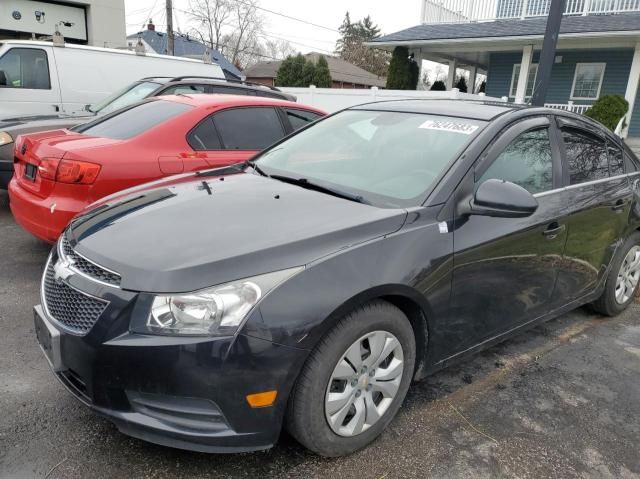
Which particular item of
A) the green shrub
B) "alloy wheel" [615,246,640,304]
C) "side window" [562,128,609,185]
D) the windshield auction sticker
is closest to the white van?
the windshield auction sticker

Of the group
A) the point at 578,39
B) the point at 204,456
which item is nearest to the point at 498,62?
the point at 578,39

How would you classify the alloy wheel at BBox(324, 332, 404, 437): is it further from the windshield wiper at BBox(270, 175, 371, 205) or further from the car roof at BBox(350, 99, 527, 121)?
the car roof at BBox(350, 99, 527, 121)

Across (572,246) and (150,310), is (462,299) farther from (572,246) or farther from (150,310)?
(150,310)

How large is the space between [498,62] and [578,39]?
380 cm

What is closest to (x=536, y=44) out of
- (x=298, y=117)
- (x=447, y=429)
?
(x=298, y=117)

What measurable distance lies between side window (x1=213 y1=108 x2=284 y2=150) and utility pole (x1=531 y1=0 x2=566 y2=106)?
10.4 feet

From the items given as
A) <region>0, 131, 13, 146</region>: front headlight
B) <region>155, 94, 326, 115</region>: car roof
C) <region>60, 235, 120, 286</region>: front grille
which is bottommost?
<region>60, 235, 120, 286</region>: front grille

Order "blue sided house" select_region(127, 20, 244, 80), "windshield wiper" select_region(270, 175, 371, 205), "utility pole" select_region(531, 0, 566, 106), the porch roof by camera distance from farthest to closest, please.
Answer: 1. "blue sided house" select_region(127, 20, 244, 80)
2. the porch roof
3. "utility pole" select_region(531, 0, 566, 106)
4. "windshield wiper" select_region(270, 175, 371, 205)

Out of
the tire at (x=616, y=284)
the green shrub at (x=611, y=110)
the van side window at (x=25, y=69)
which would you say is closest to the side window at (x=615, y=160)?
the tire at (x=616, y=284)

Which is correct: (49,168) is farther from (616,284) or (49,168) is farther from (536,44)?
(536,44)

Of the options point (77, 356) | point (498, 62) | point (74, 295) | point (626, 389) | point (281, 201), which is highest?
point (498, 62)

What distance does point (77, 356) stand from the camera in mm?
2062

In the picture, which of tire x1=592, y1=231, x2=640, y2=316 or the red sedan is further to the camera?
tire x1=592, y1=231, x2=640, y2=316

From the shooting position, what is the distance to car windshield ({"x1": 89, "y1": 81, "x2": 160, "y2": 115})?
23.5ft
